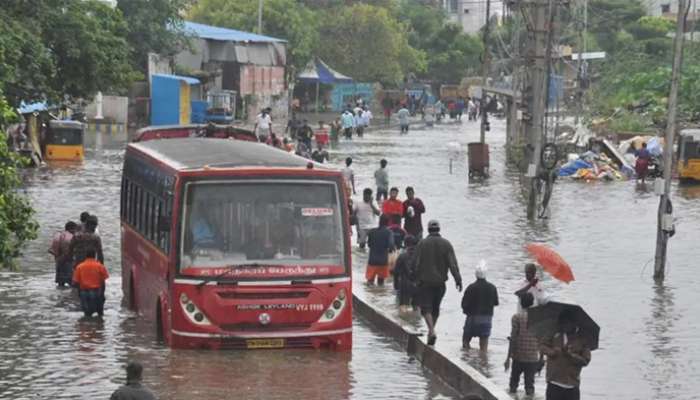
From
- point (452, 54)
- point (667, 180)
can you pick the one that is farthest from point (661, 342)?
point (452, 54)

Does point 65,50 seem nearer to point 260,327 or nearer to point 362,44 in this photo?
point 260,327

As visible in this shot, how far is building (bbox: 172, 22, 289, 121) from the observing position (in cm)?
7769

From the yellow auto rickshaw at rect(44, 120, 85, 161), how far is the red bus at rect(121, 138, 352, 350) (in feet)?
99.6

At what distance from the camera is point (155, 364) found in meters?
18.9

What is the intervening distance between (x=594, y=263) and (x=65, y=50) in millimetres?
11245

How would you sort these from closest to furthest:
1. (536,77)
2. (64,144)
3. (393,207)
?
(393,207), (536,77), (64,144)

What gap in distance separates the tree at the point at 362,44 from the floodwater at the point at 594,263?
41.2 m

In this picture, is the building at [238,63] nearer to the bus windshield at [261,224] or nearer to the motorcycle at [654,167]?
the motorcycle at [654,167]

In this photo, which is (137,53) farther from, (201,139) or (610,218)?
(201,139)

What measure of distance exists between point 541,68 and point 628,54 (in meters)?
44.2

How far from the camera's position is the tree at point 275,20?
91.3 m

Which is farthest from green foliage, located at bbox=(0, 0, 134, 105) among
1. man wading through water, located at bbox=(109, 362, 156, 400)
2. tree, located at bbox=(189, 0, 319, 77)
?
tree, located at bbox=(189, 0, 319, 77)

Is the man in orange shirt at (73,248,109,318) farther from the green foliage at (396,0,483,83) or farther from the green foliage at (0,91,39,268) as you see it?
the green foliage at (396,0,483,83)

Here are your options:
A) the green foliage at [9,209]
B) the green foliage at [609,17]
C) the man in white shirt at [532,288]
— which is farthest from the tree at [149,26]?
the green foliage at [609,17]
